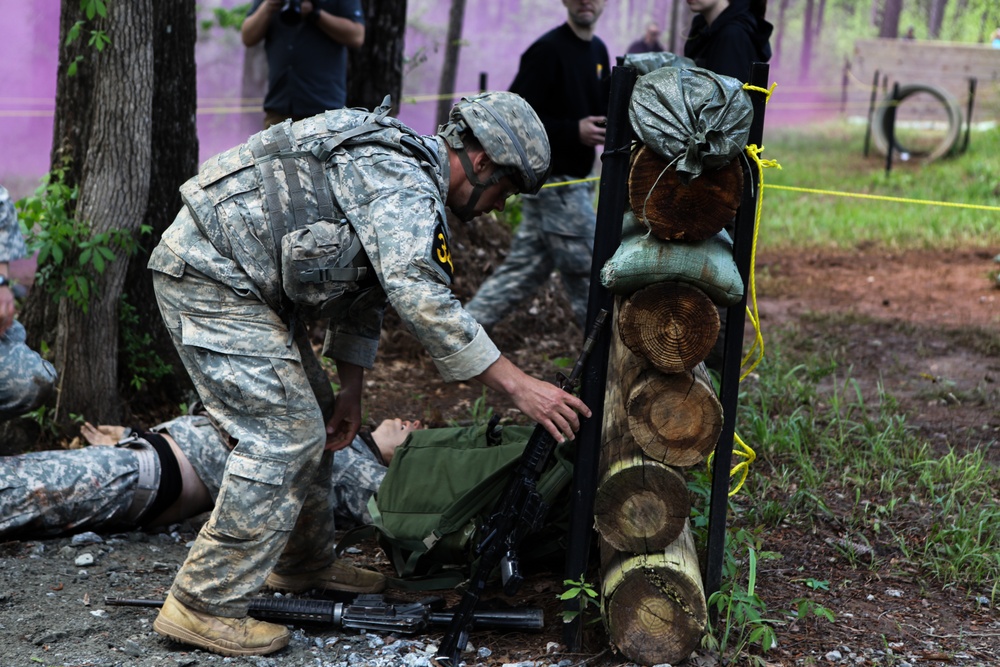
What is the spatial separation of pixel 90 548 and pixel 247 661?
112cm

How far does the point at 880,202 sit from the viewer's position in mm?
11344

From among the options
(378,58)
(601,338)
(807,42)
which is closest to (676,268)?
(601,338)

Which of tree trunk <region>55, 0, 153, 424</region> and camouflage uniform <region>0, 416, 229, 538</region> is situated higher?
tree trunk <region>55, 0, 153, 424</region>

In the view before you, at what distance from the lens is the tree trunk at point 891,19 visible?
22.0m

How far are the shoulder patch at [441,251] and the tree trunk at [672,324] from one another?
49cm

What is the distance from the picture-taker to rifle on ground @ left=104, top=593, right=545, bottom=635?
10.2 feet

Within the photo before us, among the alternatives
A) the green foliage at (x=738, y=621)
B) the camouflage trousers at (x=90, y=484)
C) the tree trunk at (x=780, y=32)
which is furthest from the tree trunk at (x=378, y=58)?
the tree trunk at (x=780, y=32)

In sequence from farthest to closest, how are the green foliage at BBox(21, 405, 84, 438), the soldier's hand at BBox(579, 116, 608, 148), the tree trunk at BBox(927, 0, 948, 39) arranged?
the tree trunk at BBox(927, 0, 948, 39) < the soldier's hand at BBox(579, 116, 608, 148) < the green foliage at BBox(21, 405, 84, 438)

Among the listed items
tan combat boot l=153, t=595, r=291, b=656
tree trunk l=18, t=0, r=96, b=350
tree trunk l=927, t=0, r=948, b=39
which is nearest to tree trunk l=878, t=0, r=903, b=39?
tree trunk l=927, t=0, r=948, b=39

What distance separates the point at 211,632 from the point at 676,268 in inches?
66.1

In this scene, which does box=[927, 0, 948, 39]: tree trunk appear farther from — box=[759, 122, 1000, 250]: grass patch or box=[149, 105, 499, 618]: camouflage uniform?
box=[149, 105, 499, 618]: camouflage uniform

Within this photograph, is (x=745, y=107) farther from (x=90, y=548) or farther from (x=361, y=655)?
(x=90, y=548)

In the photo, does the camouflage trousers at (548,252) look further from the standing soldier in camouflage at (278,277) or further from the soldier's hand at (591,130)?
the standing soldier in camouflage at (278,277)

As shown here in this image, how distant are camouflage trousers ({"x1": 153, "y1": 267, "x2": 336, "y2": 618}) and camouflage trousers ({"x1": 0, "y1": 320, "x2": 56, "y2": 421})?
1034 millimetres
